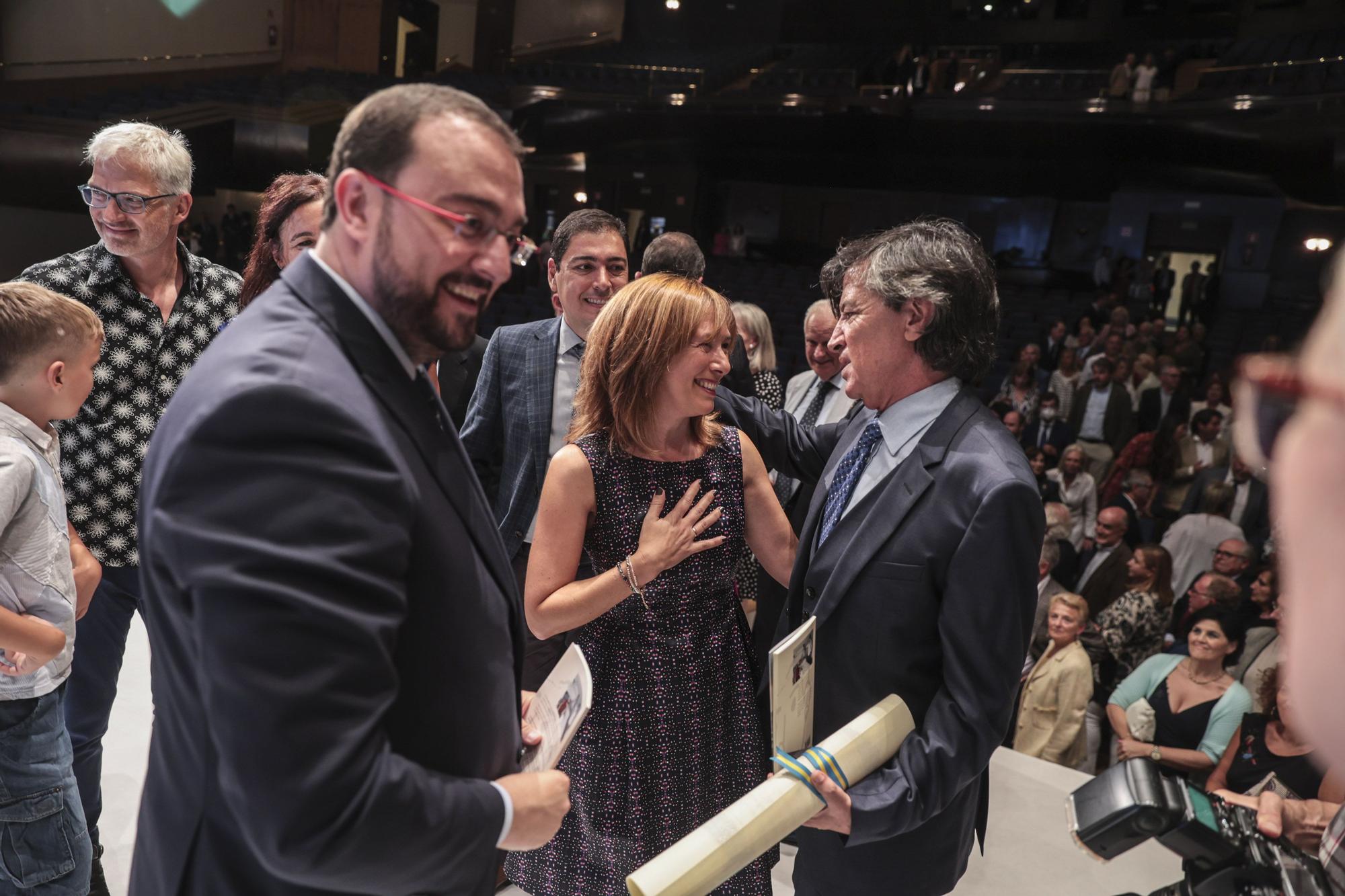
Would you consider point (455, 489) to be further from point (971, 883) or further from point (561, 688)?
point (971, 883)

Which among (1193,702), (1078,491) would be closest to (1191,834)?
(1193,702)

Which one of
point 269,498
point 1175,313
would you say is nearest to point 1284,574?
point 269,498

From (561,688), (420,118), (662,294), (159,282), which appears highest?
(420,118)

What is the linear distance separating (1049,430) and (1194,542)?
2078 mm

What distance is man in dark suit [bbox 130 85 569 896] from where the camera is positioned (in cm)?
82

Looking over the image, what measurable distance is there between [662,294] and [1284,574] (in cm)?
148

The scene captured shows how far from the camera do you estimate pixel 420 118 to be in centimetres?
95

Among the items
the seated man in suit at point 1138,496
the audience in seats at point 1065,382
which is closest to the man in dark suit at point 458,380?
the seated man in suit at point 1138,496

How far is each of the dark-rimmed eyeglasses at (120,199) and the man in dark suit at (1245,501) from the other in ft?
17.8

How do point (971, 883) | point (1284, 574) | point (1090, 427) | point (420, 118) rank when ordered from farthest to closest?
point (1090, 427) → point (971, 883) → point (420, 118) → point (1284, 574)

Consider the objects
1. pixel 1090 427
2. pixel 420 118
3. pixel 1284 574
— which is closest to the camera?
pixel 1284 574

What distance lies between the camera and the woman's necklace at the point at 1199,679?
11.5ft

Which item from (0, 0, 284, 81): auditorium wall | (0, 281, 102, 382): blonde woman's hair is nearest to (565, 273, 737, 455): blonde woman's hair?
(0, 281, 102, 382): blonde woman's hair

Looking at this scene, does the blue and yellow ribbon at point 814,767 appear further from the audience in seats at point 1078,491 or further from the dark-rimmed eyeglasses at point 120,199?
the audience in seats at point 1078,491
